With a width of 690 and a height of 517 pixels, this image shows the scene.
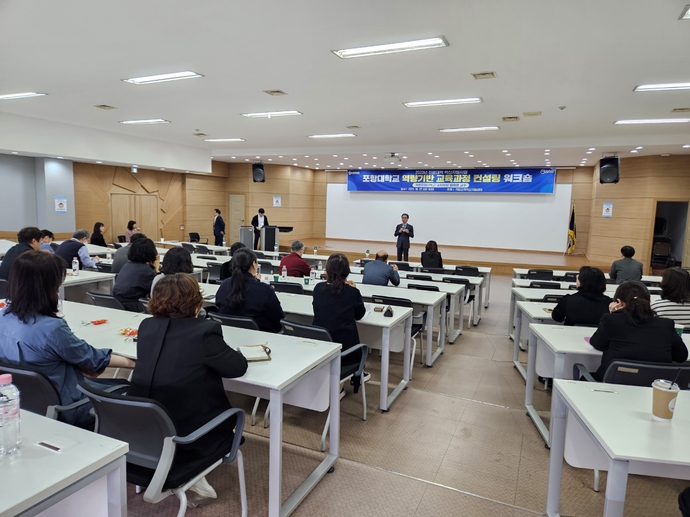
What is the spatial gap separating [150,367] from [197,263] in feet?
18.2

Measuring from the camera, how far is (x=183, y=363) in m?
1.89

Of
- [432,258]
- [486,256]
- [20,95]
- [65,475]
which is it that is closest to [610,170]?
[486,256]

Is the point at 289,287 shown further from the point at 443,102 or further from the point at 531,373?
the point at 443,102

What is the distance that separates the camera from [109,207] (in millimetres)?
12305

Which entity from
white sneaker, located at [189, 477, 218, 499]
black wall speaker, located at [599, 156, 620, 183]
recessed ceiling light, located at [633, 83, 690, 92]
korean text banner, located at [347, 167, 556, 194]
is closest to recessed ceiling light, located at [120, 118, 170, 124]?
white sneaker, located at [189, 477, 218, 499]

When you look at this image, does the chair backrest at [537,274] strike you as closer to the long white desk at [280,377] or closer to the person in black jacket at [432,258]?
the person in black jacket at [432,258]

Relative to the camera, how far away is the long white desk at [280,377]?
2174 millimetres

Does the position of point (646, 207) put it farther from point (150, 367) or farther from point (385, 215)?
point (150, 367)

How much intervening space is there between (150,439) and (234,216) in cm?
1507

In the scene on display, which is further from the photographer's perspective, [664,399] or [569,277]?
[569,277]

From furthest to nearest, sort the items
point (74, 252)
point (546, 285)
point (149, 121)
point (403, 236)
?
point (403, 236) → point (149, 121) → point (74, 252) → point (546, 285)

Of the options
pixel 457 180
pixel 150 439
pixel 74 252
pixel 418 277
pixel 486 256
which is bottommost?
pixel 486 256

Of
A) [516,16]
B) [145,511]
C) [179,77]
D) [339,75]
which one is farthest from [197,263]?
[516,16]

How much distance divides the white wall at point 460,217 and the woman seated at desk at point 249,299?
13417mm
